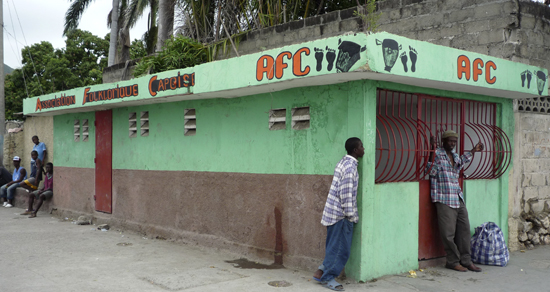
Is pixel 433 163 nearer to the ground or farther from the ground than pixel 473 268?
farther from the ground

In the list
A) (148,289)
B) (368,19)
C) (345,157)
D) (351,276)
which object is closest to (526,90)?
(368,19)

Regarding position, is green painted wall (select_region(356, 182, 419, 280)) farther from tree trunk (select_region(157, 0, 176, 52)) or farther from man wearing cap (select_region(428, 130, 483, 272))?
tree trunk (select_region(157, 0, 176, 52))

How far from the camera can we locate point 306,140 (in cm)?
605

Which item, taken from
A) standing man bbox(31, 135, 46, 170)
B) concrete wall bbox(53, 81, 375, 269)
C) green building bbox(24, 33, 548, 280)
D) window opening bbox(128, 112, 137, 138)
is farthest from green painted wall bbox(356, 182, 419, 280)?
standing man bbox(31, 135, 46, 170)

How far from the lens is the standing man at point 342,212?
518cm

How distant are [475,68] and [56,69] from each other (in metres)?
25.7

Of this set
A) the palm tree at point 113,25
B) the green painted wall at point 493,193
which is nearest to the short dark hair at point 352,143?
the green painted wall at point 493,193

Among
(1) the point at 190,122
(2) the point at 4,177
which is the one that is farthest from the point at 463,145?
(2) the point at 4,177

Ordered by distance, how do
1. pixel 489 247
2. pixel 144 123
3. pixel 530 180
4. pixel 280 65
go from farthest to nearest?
pixel 144 123 < pixel 530 180 < pixel 489 247 < pixel 280 65

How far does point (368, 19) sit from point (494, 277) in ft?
13.3

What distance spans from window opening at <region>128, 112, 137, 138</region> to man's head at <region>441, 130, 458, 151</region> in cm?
548

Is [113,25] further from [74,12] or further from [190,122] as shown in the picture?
[190,122]

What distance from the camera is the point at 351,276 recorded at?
5.48 metres

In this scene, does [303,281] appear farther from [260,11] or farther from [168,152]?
[260,11]
